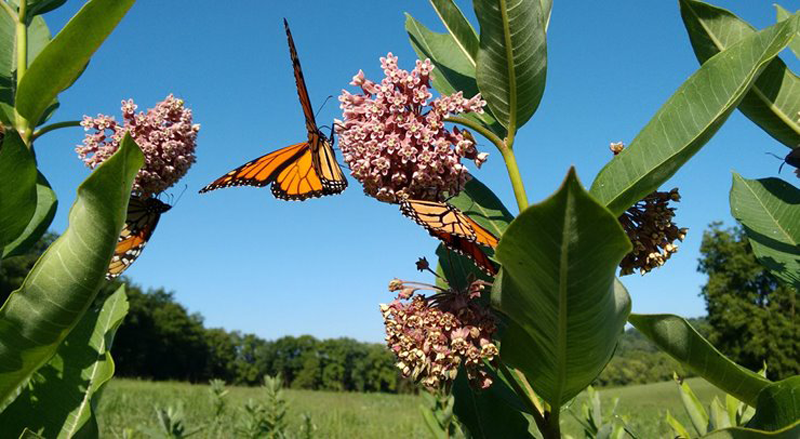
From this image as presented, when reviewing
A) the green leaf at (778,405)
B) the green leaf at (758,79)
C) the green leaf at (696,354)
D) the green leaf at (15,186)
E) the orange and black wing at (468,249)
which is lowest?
the green leaf at (778,405)

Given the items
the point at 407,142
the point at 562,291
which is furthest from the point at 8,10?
the point at 562,291

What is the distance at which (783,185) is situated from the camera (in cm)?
168

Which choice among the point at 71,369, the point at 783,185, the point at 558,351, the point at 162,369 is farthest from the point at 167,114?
the point at 162,369

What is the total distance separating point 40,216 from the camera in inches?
61.3

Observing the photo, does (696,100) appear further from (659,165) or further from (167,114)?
(167,114)

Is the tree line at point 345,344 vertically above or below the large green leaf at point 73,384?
above

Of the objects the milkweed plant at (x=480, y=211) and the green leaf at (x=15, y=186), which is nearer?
the milkweed plant at (x=480, y=211)

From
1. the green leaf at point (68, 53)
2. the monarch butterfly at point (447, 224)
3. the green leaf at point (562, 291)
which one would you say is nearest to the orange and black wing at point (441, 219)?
the monarch butterfly at point (447, 224)

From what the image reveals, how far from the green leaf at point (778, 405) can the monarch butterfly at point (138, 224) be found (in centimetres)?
163

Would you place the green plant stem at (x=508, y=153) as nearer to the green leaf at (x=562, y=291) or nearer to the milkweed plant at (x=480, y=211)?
the milkweed plant at (x=480, y=211)

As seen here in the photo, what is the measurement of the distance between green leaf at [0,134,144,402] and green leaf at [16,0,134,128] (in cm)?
40

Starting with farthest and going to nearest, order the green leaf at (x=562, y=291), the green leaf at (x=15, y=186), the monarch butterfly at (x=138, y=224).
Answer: the monarch butterfly at (x=138, y=224), the green leaf at (x=15, y=186), the green leaf at (x=562, y=291)

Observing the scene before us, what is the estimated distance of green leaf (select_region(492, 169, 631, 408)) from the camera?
75cm

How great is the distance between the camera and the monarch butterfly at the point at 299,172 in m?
2.42
